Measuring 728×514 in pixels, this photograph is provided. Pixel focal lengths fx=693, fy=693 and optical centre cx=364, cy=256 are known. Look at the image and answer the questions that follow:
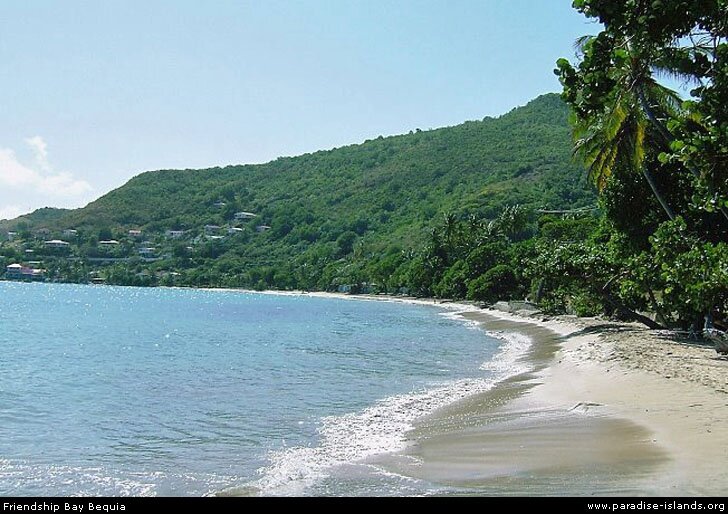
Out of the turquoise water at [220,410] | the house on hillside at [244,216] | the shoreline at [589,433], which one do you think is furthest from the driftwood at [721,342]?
the house on hillside at [244,216]

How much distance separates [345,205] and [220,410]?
6143 inches

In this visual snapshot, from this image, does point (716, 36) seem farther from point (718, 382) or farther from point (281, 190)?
point (281, 190)

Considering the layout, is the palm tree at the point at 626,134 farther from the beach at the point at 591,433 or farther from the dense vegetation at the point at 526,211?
the beach at the point at 591,433

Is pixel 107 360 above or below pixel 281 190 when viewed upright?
below

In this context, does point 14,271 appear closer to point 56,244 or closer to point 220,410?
point 56,244

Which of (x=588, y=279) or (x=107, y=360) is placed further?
(x=588, y=279)

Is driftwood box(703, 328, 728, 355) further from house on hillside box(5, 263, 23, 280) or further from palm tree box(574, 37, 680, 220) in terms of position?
house on hillside box(5, 263, 23, 280)

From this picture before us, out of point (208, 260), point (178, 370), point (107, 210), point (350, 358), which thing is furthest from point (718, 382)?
point (107, 210)

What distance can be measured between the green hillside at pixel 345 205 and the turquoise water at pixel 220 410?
9307 centimetres

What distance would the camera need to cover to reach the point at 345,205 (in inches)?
6713

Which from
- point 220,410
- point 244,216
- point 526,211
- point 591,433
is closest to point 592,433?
point 591,433

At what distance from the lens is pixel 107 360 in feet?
89.1

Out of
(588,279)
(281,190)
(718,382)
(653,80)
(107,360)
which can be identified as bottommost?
(107,360)

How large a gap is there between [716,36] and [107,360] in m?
23.7
